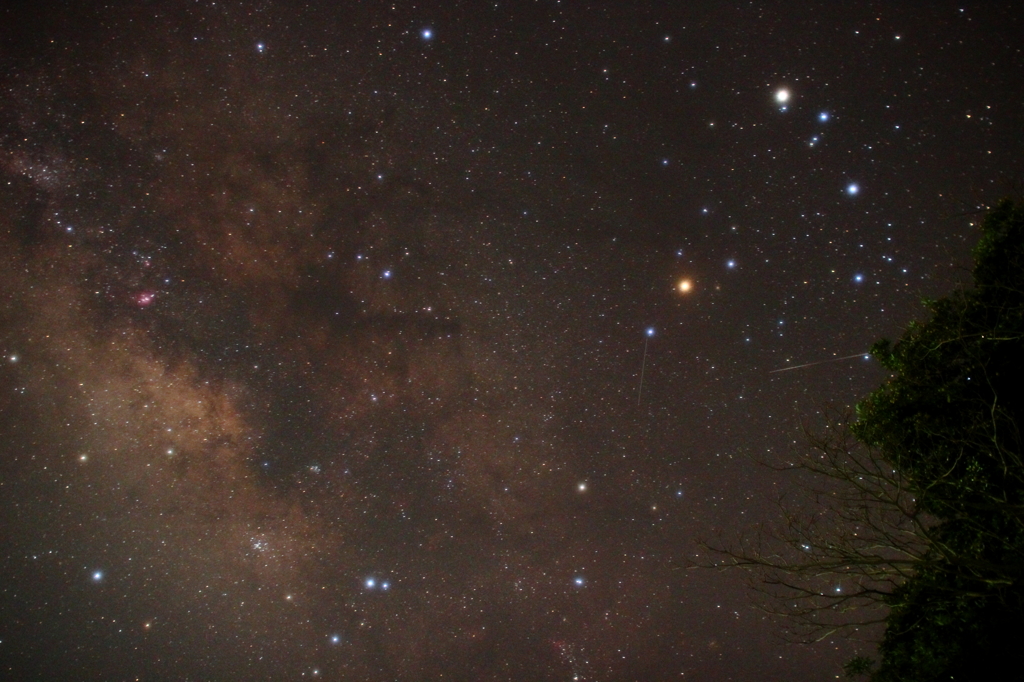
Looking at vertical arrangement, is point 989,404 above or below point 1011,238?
below

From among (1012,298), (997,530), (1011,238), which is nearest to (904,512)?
(997,530)

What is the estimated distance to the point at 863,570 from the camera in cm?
481

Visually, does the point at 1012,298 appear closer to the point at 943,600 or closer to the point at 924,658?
the point at 943,600

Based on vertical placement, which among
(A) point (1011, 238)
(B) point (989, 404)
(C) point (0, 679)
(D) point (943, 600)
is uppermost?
(C) point (0, 679)

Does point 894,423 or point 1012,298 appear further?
point 894,423

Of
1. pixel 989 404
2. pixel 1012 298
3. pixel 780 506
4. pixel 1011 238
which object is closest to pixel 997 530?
pixel 989 404

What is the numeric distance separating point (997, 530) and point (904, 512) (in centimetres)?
64

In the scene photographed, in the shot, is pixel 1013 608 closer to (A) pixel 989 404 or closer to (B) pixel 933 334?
(A) pixel 989 404

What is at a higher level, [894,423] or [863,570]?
[894,423]

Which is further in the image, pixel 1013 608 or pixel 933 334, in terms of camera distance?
pixel 933 334

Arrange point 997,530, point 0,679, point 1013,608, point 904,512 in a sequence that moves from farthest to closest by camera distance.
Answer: point 0,679 < point 904,512 < point 997,530 < point 1013,608

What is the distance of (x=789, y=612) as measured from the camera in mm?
5051

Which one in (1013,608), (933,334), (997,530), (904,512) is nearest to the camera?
(1013,608)

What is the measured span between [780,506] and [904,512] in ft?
3.38
